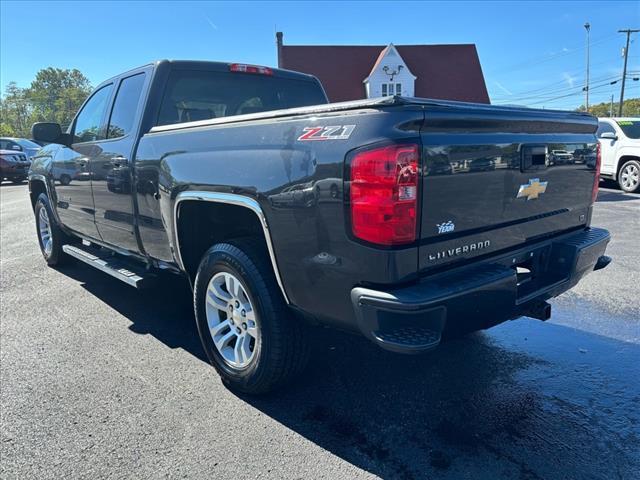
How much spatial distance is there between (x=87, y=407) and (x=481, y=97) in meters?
34.8

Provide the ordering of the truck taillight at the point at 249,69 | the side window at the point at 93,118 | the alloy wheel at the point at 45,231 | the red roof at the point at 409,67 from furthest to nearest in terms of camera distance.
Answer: the red roof at the point at 409,67
the alloy wheel at the point at 45,231
the side window at the point at 93,118
the truck taillight at the point at 249,69

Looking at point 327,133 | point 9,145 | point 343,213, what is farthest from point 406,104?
point 9,145

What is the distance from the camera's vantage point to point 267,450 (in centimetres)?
246

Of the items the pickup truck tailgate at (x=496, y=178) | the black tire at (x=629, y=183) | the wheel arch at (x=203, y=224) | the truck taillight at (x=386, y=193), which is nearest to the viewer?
the truck taillight at (x=386, y=193)

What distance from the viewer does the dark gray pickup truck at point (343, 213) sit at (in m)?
2.09

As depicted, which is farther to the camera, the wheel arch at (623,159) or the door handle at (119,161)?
the wheel arch at (623,159)

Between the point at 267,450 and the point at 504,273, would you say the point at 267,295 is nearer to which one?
the point at 267,450

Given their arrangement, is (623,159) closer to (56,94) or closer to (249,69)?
(249,69)

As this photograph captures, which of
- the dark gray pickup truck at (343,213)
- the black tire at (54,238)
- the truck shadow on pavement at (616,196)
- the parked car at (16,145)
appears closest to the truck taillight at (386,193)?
the dark gray pickup truck at (343,213)

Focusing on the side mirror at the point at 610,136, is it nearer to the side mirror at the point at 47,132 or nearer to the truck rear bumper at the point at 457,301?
the truck rear bumper at the point at 457,301

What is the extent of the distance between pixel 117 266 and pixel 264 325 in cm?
213

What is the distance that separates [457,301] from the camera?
2.16 m

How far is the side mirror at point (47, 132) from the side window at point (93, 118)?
17cm

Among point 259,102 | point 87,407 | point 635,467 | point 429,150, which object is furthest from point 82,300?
point 635,467
